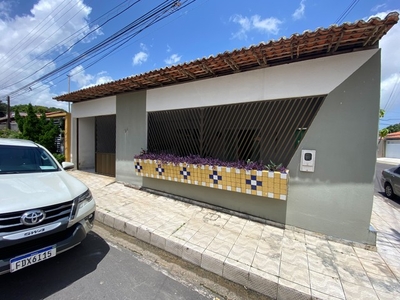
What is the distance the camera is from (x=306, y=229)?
11.4 feet

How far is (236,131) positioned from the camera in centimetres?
486

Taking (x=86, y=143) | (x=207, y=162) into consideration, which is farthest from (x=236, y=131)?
(x=86, y=143)

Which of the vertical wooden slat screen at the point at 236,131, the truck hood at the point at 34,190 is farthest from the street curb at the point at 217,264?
the vertical wooden slat screen at the point at 236,131

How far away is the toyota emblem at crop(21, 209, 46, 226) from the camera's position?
1937 millimetres

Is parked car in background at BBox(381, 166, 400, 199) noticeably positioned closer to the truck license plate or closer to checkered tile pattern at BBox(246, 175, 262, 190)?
checkered tile pattern at BBox(246, 175, 262, 190)

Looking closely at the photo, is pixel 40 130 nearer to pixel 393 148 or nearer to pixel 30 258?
pixel 30 258

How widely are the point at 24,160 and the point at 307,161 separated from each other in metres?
4.98

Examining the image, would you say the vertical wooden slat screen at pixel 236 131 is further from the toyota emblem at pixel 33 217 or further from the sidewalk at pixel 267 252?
the toyota emblem at pixel 33 217

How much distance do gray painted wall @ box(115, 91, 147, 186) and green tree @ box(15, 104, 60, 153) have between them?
578 cm

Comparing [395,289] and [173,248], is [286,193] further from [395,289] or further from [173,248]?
[173,248]

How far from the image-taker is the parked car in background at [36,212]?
186 centimetres

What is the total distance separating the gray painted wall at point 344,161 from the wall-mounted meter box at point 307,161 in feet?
0.23

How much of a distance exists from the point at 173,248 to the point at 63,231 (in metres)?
1.56

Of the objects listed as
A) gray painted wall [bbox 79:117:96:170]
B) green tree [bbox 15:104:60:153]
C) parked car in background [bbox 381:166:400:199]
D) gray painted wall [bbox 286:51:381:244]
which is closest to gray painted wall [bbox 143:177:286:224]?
gray painted wall [bbox 286:51:381:244]
